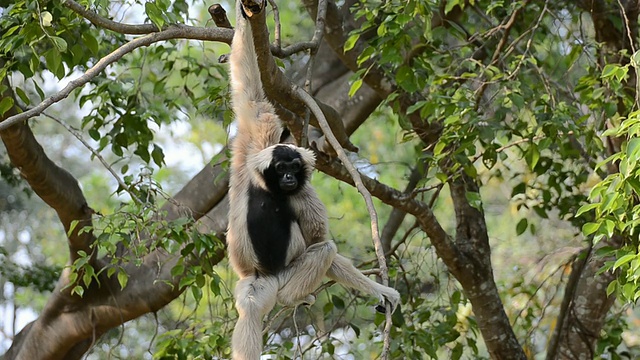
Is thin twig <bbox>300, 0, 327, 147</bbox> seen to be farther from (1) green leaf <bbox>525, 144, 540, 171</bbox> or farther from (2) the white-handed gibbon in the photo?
(1) green leaf <bbox>525, 144, 540, 171</bbox>

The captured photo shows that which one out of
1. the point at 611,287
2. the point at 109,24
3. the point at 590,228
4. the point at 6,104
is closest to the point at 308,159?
the point at 109,24

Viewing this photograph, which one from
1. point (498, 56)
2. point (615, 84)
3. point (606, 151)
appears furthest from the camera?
point (606, 151)

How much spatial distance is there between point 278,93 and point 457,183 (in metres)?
2.83

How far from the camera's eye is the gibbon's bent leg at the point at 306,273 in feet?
17.7

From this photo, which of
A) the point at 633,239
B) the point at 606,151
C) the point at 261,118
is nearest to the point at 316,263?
the point at 261,118

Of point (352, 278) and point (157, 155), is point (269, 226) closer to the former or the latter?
point (352, 278)

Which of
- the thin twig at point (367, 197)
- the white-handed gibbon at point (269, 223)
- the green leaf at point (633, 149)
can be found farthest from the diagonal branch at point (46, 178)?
the green leaf at point (633, 149)

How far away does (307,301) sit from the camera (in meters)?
5.54

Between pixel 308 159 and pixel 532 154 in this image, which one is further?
pixel 532 154

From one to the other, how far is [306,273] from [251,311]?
42 centimetres

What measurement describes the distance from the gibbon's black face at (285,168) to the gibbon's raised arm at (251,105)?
0.25 metres

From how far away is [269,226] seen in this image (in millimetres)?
5504

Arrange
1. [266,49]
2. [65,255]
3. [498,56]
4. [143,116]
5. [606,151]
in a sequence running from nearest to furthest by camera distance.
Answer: [266,49] → [143,116] → [498,56] → [606,151] → [65,255]

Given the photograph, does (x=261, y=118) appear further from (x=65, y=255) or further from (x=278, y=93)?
(x=65, y=255)
